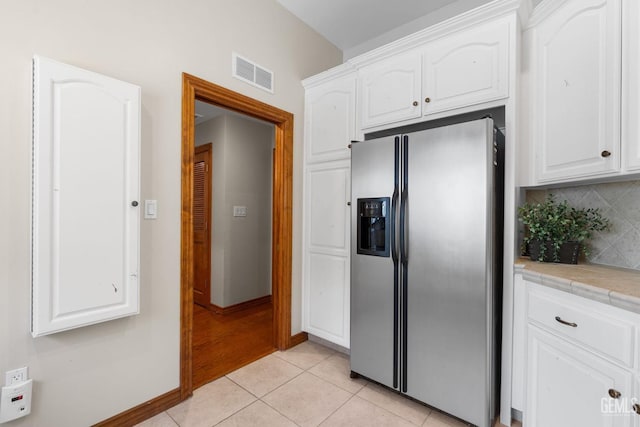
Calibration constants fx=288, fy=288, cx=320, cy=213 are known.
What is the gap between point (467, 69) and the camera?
1770mm

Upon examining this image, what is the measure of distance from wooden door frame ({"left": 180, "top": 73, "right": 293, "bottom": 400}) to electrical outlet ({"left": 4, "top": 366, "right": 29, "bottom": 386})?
0.72 metres

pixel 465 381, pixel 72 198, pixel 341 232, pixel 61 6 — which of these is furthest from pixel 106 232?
pixel 465 381

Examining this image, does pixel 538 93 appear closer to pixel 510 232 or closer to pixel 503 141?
pixel 503 141

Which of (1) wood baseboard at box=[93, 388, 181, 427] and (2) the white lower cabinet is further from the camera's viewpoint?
(1) wood baseboard at box=[93, 388, 181, 427]

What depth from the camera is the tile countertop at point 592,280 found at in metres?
1.03

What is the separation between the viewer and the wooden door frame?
1889 millimetres

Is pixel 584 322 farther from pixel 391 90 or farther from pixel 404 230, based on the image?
pixel 391 90

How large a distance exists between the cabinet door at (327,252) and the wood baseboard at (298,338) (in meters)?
0.10

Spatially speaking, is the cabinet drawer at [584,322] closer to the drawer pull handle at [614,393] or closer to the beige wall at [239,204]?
the drawer pull handle at [614,393]

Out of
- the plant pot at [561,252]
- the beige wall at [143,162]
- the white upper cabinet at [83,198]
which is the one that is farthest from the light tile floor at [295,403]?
the plant pot at [561,252]

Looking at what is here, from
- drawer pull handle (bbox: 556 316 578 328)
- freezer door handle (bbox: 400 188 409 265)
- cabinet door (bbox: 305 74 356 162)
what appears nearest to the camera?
drawer pull handle (bbox: 556 316 578 328)

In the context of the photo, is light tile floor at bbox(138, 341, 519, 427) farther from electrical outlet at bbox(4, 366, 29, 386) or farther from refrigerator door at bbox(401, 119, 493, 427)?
electrical outlet at bbox(4, 366, 29, 386)

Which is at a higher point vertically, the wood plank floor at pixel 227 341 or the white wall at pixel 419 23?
the white wall at pixel 419 23

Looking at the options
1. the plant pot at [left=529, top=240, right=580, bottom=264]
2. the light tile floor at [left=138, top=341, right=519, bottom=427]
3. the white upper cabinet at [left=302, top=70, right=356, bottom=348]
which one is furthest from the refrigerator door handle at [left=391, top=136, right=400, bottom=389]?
the plant pot at [left=529, top=240, right=580, bottom=264]
